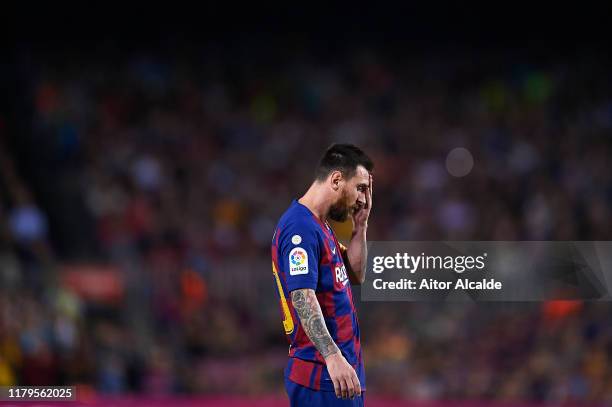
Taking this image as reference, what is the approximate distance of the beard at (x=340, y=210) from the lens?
502cm

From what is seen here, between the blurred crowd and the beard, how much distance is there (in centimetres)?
478

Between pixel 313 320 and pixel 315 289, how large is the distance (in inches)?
7.0

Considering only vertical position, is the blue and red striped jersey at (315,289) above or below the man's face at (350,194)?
below

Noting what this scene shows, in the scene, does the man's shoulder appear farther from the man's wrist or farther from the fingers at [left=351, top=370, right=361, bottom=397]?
the fingers at [left=351, top=370, right=361, bottom=397]

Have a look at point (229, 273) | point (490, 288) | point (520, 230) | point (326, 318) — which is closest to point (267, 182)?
point (229, 273)

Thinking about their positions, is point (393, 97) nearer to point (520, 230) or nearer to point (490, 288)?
point (520, 230)

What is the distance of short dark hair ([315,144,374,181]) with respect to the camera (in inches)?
197

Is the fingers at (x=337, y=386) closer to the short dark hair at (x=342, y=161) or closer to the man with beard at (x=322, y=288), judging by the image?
the man with beard at (x=322, y=288)

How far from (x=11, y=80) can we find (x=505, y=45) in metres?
9.26

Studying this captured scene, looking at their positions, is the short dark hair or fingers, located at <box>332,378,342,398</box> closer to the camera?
fingers, located at <box>332,378,342,398</box>

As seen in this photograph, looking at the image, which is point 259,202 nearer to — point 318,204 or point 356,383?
point 318,204

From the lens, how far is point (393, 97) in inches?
667

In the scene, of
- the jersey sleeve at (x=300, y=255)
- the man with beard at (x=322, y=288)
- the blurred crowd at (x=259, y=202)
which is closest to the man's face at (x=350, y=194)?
the man with beard at (x=322, y=288)

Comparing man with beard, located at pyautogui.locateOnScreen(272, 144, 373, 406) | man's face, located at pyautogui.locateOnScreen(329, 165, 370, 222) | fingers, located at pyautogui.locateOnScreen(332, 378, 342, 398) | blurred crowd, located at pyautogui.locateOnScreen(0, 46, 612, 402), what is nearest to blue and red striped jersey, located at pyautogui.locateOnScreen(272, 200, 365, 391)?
man with beard, located at pyautogui.locateOnScreen(272, 144, 373, 406)
